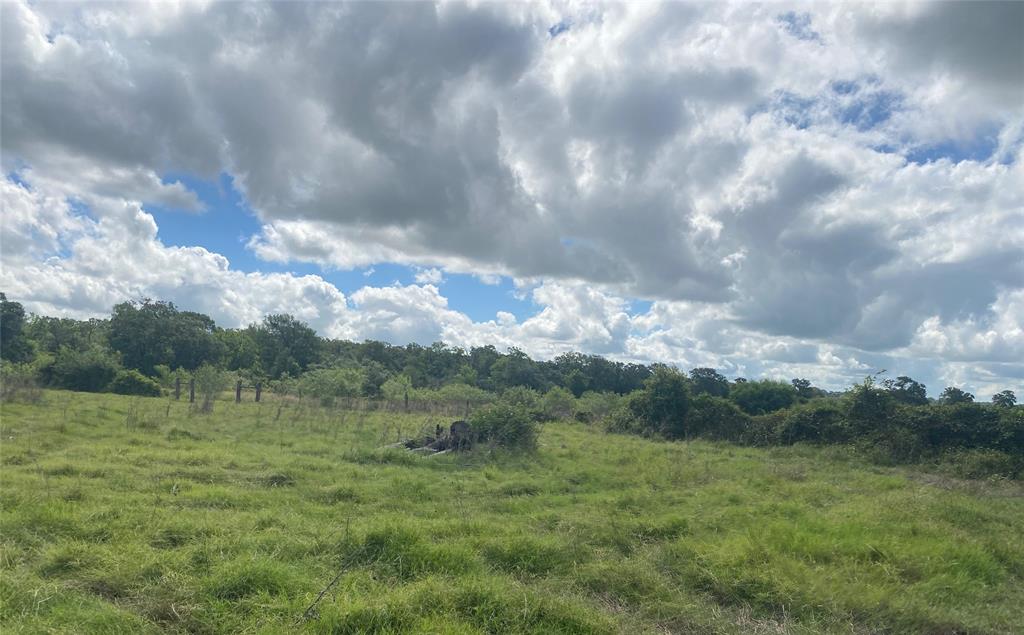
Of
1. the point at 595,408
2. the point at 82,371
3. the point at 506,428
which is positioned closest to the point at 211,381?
the point at 82,371

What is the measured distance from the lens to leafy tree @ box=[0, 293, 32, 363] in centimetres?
3688

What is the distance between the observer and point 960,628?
217 inches

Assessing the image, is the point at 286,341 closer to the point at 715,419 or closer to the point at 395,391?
the point at 395,391

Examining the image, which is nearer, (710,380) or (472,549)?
(472,549)

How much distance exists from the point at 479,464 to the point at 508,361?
144 feet

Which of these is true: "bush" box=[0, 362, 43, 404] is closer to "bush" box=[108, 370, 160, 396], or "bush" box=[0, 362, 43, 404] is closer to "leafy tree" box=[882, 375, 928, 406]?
"bush" box=[108, 370, 160, 396]

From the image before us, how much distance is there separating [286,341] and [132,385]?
26055 mm

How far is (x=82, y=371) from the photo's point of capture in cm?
3080

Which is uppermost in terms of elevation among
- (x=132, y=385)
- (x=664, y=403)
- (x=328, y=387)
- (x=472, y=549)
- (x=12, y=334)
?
(x=12, y=334)

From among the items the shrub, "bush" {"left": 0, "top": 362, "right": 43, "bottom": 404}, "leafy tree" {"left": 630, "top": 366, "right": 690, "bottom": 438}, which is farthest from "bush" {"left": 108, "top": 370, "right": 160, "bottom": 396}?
the shrub

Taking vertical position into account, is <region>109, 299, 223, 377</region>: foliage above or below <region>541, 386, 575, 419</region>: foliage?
above

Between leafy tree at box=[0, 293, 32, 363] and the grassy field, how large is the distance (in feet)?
105

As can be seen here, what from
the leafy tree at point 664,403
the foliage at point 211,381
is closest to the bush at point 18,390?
the foliage at point 211,381

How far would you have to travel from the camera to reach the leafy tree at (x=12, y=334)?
36875 mm
